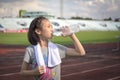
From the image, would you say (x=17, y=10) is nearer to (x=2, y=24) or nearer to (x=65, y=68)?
(x=2, y=24)

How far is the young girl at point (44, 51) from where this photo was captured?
1.69m

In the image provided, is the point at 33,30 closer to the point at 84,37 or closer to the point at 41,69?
the point at 41,69

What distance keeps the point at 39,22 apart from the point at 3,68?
4.40 metres

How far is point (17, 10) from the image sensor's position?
16.1ft

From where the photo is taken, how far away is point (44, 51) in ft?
5.66

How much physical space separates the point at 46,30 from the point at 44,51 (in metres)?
0.11

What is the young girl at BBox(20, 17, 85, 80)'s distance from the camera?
1.69 meters

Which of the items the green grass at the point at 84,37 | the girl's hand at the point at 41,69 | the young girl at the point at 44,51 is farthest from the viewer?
the green grass at the point at 84,37

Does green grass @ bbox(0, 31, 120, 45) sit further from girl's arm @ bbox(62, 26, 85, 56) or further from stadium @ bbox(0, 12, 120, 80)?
girl's arm @ bbox(62, 26, 85, 56)

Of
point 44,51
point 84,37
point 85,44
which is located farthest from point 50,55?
point 85,44

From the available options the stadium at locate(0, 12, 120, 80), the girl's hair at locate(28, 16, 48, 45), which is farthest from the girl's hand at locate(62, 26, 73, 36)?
the stadium at locate(0, 12, 120, 80)

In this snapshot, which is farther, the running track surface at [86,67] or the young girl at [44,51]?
the running track surface at [86,67]

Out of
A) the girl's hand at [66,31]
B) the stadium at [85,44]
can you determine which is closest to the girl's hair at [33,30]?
the girl's hand at [66,31]

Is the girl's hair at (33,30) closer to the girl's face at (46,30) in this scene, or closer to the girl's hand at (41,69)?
the girl's face at (46,30)
